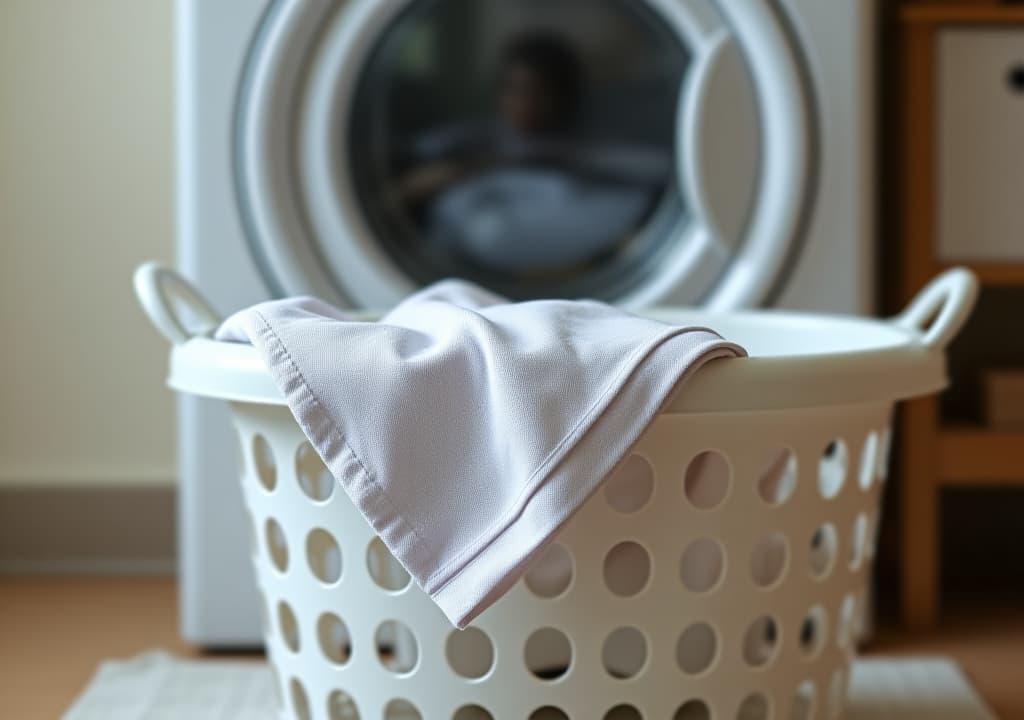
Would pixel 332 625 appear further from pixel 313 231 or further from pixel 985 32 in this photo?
pixel 985 32

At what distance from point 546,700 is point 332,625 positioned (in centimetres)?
17

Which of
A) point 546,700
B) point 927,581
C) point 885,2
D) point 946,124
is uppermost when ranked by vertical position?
point 885,2

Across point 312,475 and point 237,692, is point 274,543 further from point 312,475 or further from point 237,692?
point 237,692

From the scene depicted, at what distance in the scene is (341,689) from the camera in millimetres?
904

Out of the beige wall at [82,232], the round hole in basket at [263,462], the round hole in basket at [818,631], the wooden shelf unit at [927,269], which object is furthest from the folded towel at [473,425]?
the beige wall at [82,232]

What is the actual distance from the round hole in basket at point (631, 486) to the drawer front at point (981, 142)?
0.67 m

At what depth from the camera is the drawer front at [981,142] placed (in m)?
1.34

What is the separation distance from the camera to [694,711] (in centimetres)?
92

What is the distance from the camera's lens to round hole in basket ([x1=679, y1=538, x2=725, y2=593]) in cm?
85

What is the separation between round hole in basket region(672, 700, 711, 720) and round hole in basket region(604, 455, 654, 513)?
16 centimetres

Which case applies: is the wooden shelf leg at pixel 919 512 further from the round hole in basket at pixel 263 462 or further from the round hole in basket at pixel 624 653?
the round hole in basket at pixel 263 462

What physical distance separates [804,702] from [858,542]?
12 cm

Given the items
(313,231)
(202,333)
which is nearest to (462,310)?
(202,333)

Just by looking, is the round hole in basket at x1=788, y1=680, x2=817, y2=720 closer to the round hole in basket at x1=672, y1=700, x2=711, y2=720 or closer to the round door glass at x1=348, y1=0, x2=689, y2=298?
the round hole in basket at x1=672, y1=700, x2=711, y2=720
